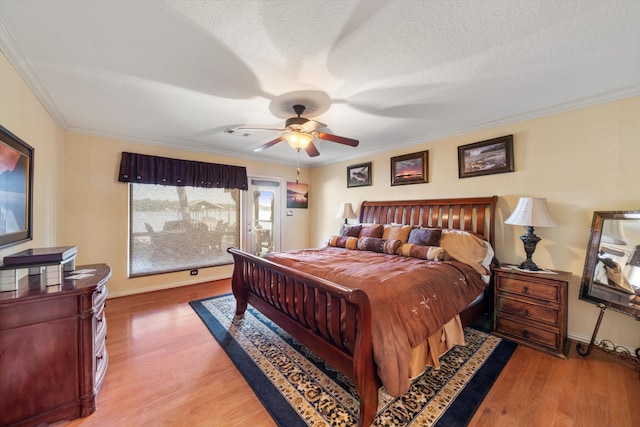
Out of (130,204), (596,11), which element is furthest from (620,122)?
(130,204)

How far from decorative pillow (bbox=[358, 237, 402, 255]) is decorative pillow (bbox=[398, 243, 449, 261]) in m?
0.10

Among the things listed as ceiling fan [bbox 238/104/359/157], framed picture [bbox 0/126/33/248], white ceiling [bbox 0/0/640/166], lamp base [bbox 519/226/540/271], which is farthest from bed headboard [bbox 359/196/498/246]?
framed picture [bbox 0/126/33/248]

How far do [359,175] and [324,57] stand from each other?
3.14 meters

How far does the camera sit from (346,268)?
2381 millimetres

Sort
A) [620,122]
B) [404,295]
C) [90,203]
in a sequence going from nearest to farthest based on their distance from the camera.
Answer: [404,295], [620,122], [90,203]

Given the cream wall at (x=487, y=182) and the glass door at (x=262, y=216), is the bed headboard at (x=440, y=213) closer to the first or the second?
the cream wall at (x=487, y=182)

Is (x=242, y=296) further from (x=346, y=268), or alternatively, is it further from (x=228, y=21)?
(x=228, y=21)

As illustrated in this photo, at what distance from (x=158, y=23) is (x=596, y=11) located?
103 inches

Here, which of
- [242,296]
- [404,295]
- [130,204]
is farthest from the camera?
[130,204]

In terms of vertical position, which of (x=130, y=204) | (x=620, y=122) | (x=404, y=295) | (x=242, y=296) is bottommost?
(x=242, y=296)

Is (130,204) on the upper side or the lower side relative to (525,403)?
upper

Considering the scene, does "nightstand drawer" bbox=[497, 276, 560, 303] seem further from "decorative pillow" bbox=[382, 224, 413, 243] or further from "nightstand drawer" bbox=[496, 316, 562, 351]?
"decorative pillow" bbox=[382, 224, 413, 243]

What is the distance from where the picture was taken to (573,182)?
2.60 meters

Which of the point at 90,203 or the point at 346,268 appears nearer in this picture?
the point at 346,268
